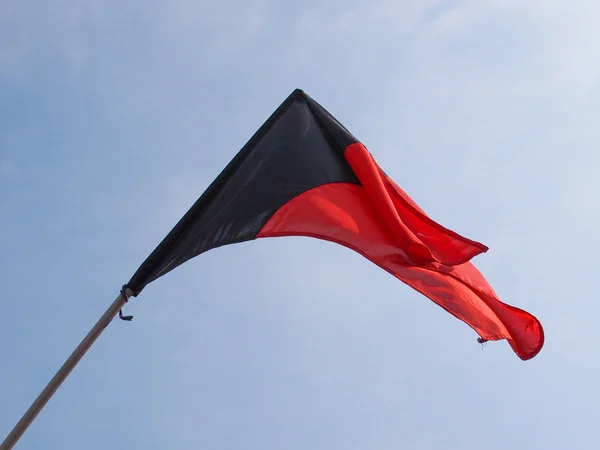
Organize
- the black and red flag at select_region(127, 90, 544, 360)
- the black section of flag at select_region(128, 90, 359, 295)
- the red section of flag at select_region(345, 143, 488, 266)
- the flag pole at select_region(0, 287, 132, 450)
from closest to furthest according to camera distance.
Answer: the flag pole at select_region(0, 287, 132, 450) < the black section of flag at select_region(128, 90, 359, 295) < the black and red flag at select_region(127, 90, 544, 360) < the red section of flag at select_region(345, 143, 488, 266)

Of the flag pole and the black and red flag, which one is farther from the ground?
the black and red flag

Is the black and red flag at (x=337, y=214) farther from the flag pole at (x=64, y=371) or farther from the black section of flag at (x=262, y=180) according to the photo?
the flag pole at (x=64, y=371)

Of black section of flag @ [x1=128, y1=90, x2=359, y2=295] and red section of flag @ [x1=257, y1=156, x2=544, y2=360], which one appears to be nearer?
black section of flag @ [x1=128, y1=90, x2=359, y2=295]

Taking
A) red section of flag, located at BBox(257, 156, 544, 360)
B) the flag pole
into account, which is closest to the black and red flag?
red section of flag, located at BBox(257, 156, 544, 360)

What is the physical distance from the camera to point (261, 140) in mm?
14922

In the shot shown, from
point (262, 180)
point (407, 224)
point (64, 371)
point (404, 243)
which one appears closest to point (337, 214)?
point (404, 243)

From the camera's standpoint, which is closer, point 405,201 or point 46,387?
point 46,387

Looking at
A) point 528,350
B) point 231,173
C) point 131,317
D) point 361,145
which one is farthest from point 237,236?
point 528,350

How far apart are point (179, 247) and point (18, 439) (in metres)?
3.25

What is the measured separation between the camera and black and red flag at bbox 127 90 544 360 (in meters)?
14.1

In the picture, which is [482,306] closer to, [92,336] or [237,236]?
[237,236]

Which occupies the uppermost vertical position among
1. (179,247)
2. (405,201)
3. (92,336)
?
(405,201)

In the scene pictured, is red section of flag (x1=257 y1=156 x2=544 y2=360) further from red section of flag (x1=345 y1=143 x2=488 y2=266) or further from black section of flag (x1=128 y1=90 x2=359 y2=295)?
A: black section of flag (x1=128 y1=90 x2=359 y2=295)

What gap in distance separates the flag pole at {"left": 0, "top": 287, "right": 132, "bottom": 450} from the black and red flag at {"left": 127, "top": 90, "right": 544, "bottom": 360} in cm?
158
